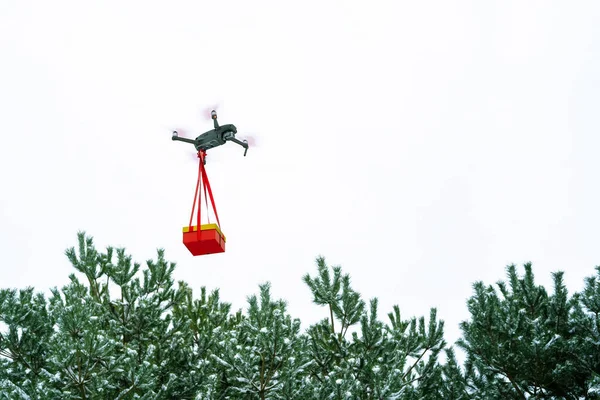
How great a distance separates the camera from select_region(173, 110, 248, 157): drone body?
11086 mm

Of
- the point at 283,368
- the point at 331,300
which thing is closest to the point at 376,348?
the point at 331,300

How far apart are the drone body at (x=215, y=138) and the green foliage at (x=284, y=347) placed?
6.44 feet

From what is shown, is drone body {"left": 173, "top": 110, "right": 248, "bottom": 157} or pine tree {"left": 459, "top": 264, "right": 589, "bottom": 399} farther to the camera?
drone body {"left": 173, "top": 110, "right": 248, "bottom": 157}

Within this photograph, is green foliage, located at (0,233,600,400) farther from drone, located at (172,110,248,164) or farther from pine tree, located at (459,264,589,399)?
drone, located at (172,110,248,164)

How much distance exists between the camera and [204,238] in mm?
10781

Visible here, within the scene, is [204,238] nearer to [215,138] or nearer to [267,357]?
[215,138]

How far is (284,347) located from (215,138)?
3783 mm

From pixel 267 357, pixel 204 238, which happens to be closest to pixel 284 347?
pixel 267 357

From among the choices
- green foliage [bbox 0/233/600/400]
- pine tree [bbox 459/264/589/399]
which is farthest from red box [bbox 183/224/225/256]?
pine tree [bbox 459/264/589/399]

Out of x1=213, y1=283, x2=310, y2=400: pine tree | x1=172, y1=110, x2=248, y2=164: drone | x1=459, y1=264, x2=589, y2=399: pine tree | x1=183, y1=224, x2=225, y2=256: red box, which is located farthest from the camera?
x1=172, y1=110, x2=248, y2=164: drone

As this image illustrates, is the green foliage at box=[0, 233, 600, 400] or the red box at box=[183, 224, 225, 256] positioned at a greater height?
the red box at box=[183, 224, 225, 256]

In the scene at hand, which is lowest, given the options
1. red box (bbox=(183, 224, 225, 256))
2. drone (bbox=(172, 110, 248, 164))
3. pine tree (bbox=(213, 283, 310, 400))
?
pine tree (bbox=(213, 283, 310, 400))

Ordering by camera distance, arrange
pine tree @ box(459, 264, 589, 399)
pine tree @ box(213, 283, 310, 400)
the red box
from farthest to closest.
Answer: the red box, pine tree @ box(459, 264, 589, 399), pine tree @ box(213, 283, 310, 400)

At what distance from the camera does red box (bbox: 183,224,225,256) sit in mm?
10789
